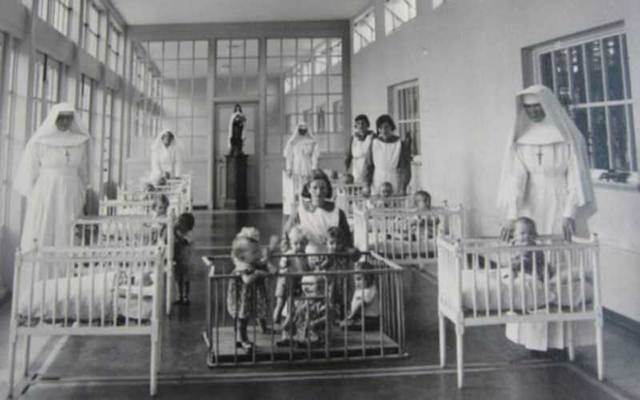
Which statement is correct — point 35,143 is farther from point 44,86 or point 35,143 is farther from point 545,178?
point 545,178

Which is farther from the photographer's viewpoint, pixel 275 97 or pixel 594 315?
pixel 275 97

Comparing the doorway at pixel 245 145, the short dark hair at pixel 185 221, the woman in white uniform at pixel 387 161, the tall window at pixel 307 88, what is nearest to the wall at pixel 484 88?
the woman in white uniform at pixel 387 161

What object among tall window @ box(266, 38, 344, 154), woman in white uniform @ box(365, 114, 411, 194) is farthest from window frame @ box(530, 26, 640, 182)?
tall window @ box(266, 38, 344, 154)

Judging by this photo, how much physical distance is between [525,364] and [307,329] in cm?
128

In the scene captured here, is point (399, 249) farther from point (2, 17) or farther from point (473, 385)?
point (2, 17)

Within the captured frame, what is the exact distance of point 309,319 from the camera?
3068 millimetres

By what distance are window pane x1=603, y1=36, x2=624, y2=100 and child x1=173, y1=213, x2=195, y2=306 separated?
3.64 metres

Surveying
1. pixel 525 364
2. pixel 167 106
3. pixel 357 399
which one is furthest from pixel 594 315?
pixel 167 106

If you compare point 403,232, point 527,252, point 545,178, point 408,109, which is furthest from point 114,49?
point 527,252

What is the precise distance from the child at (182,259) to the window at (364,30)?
7120mm

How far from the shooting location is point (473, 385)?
8.64ft

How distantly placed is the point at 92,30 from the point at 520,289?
8.71 metres

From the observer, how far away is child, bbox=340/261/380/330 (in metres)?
3.28

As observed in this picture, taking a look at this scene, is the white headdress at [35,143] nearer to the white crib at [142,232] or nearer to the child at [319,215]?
the white crib at [142,232]
